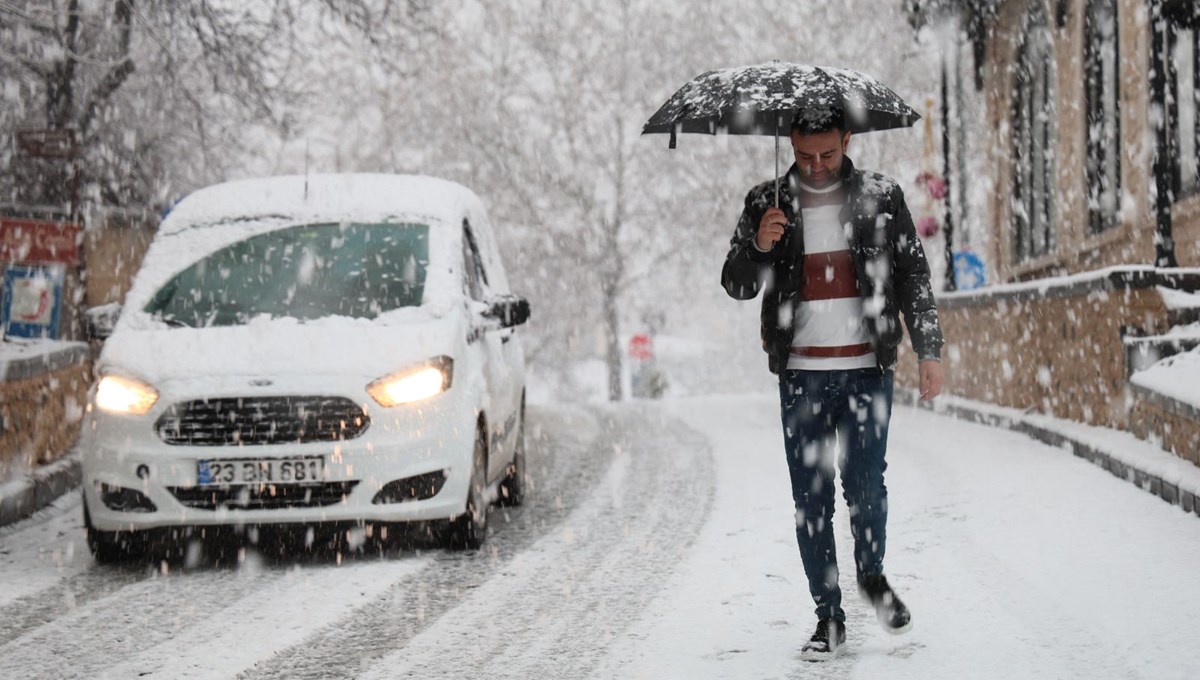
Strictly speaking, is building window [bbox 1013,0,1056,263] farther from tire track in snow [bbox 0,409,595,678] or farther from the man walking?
the man walking

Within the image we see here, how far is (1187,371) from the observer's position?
7.24 meters

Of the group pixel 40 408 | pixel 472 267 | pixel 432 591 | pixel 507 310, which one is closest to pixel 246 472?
pixel 432 591

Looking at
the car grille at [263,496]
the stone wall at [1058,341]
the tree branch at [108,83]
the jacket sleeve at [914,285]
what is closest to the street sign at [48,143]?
the car grille at [263,496]

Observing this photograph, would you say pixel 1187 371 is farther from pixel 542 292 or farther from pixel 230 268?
pixel 542 292

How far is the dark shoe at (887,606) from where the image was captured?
13.7 ft

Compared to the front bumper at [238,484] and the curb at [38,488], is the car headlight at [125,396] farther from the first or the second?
the curb at [38,488]

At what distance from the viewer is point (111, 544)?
6.21 meters

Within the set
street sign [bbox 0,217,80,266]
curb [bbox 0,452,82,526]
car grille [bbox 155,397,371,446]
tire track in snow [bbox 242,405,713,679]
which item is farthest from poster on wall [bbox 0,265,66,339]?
car grille [bbox 155,397,371,446]

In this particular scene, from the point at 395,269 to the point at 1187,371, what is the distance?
4342 mm

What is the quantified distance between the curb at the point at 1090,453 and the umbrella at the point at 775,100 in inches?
103

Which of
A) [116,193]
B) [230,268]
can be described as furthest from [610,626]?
[116,193]

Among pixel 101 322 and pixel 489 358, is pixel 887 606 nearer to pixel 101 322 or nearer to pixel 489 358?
pixel 489 358

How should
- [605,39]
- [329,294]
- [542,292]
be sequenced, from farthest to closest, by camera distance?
1. [542,292]
2. [605,39]
3. [329,294]

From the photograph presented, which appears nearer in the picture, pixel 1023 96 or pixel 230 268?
pixel 230 268
